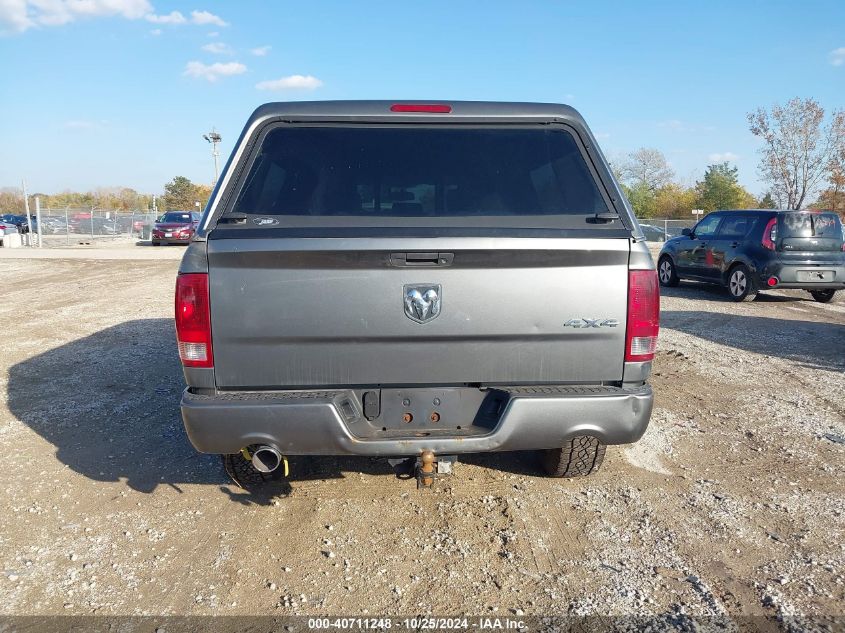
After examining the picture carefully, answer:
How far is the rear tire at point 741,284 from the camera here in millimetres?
11180

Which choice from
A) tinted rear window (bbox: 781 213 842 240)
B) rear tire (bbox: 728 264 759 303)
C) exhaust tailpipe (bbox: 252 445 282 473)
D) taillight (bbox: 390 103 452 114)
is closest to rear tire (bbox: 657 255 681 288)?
rear tire (bbox: 728 264 759 303)

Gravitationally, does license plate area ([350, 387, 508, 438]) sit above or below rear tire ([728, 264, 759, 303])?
above

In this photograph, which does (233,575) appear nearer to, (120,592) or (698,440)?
(120,592)

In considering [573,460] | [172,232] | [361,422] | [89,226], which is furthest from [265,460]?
[89,226]

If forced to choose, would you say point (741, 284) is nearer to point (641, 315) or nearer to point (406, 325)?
point (641, 315)

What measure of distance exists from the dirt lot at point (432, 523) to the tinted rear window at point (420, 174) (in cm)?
169

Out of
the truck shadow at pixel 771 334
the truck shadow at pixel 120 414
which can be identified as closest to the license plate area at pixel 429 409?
the truck shadow at pixel 120 414

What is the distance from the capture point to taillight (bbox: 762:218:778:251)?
10.9 meters

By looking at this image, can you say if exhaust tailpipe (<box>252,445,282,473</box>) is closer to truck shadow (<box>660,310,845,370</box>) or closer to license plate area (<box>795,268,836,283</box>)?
truck shadow (<box>660,310,845,370</box>)

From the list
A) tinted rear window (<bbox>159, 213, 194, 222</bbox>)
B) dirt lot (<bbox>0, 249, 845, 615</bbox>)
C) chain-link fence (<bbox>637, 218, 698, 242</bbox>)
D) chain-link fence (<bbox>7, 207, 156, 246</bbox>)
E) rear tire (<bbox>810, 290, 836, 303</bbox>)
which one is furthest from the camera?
chain-link fence (<bbox>637, 218, 698, 242</bbox>)

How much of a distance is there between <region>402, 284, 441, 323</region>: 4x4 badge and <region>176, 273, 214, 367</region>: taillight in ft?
2.94

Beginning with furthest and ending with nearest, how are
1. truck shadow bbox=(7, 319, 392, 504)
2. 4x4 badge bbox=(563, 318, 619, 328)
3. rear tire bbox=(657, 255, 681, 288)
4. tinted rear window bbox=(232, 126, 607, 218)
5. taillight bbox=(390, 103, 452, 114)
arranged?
1. rear tire bbox=(657, 255, 681, 288)
2. truck shadow bbox=(7, 319, 392, 504)
3. taillight bbox=(390, 103, 452, 114)
4. tinted rear window bbox=(232, 126, 607, 218)
5. 4x4 badge bbox=(563, 318, 619, 328)

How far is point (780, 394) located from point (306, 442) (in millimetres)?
4796

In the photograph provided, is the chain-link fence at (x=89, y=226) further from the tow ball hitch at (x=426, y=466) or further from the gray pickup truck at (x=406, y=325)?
the tow ball hitch at (x=426, y=466)
